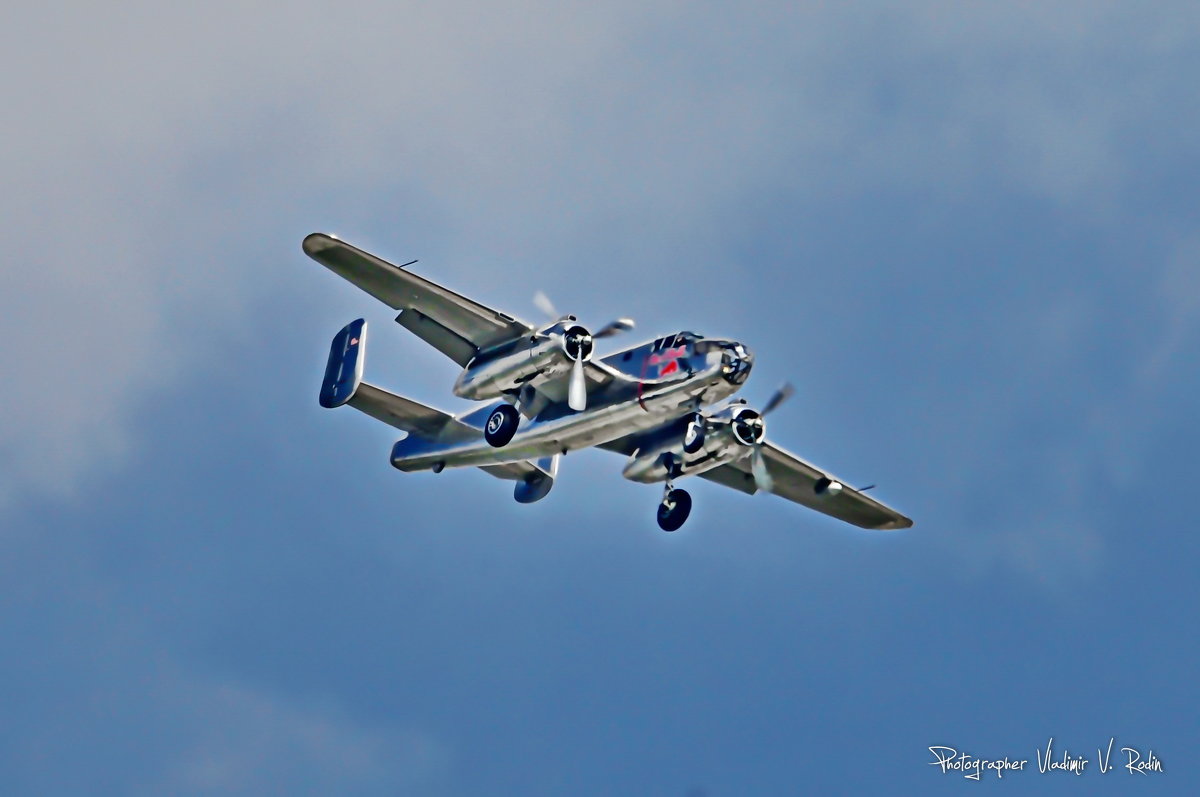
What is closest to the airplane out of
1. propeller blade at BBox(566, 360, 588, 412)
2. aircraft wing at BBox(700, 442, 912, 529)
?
propeller blade at BBox(566, 360, 588, 412)

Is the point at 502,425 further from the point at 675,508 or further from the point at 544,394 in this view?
the point at 675,508

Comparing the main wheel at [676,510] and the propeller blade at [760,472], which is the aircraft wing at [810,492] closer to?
the propeller blade at [760,472]

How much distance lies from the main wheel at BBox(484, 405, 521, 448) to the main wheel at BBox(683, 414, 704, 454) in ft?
16.3

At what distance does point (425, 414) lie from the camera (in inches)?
2007

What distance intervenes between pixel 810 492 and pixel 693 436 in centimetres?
791

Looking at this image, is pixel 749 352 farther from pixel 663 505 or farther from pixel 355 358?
pixel 355 358

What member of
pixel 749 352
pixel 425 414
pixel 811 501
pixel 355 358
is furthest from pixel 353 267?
pixel 811 501

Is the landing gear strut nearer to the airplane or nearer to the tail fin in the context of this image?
the airplane

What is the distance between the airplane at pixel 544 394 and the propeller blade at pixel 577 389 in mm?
28

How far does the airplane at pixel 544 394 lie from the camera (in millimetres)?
46344

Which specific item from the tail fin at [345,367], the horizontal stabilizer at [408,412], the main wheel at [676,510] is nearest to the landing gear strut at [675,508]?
the main wheel at [676,510]

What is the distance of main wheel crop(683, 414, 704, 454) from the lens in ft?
159

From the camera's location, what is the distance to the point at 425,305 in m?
47.5

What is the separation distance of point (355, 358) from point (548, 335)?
5916 millimetres
